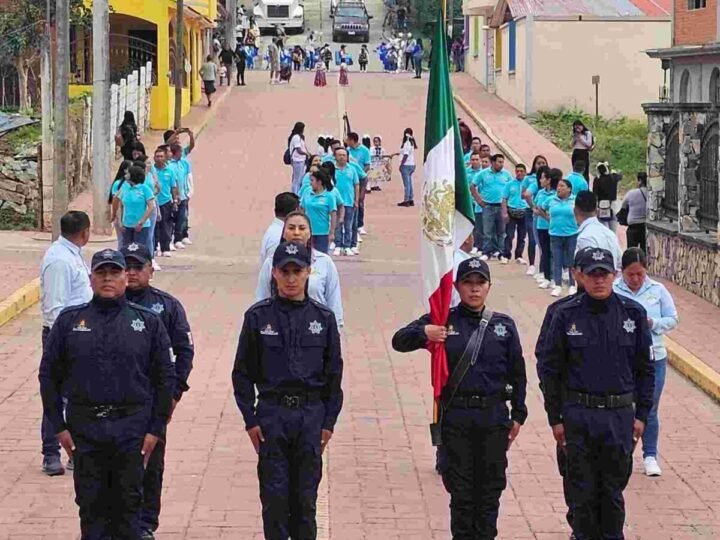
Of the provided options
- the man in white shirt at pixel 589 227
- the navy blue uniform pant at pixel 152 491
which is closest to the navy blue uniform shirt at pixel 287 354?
the navy blue uniform pant at pixel 152 491

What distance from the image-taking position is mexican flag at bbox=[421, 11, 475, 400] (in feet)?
27.1

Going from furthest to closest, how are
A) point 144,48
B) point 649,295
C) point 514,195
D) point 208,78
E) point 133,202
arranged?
point 208,78 → point 144,48 → point 514,195 → point 133,202 → point 649,295

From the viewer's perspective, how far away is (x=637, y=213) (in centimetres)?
2044

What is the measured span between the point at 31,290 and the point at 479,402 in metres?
10.5

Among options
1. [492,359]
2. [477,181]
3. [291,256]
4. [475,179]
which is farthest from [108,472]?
[475,179]

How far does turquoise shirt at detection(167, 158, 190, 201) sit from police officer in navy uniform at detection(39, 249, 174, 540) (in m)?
13.5

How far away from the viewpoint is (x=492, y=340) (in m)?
7.32

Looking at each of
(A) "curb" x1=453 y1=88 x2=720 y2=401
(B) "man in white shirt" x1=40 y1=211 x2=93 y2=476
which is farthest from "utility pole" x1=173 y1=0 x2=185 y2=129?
(B) "man in white shirt" x1=40 y1=211 x2=93 y2=476

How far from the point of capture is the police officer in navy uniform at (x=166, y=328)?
7758mm

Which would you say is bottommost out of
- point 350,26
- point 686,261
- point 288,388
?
point 686,261

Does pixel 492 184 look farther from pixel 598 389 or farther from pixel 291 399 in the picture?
pixel 291 399

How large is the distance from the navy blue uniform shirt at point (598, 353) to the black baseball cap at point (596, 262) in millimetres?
165

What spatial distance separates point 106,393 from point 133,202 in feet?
33.7

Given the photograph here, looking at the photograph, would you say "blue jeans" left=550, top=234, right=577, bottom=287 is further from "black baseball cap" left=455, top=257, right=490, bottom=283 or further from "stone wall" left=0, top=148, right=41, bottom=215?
"stone wall" left=0, top=148, right=41, bottom=215
